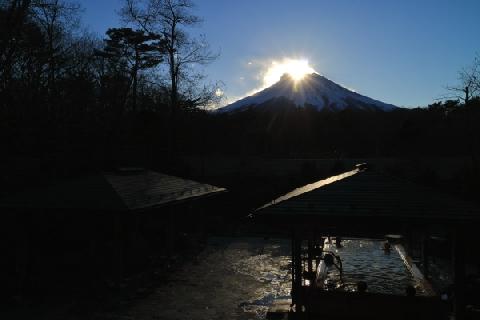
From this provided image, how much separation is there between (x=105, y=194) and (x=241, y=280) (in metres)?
5.21

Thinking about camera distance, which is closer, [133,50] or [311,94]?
[133,50]

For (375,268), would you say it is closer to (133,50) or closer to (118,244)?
(118,244)

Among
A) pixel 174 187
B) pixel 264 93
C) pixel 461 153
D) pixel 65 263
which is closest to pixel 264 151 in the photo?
pixel 461 153

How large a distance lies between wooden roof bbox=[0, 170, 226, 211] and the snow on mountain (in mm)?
92518

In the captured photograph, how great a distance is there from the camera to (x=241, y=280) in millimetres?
14125

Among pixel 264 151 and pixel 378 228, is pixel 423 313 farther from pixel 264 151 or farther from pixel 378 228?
pixel 264 151

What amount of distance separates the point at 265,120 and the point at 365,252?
32.5 metres

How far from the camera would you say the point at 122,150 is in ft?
81.8

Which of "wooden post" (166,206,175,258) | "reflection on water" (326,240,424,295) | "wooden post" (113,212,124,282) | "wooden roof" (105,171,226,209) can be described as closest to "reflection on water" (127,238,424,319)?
"reflection on water" (326,240,424,295)

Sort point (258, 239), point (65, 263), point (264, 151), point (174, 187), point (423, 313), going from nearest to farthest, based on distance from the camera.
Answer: point (423, 313) < point (65, 263) < point (174, 187) < point (258, 239) < point (264, 151)

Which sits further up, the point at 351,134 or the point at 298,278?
the point at 351,134

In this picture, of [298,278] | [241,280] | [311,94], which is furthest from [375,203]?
[311,94]

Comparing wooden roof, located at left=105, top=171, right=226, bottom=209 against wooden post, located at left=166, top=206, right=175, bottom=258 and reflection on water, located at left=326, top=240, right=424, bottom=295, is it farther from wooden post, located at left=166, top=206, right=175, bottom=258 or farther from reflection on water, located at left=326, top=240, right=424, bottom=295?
reflection on water, located at left=326, top=240, right=424, bottom=295

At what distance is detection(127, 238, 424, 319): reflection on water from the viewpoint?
1108cm
